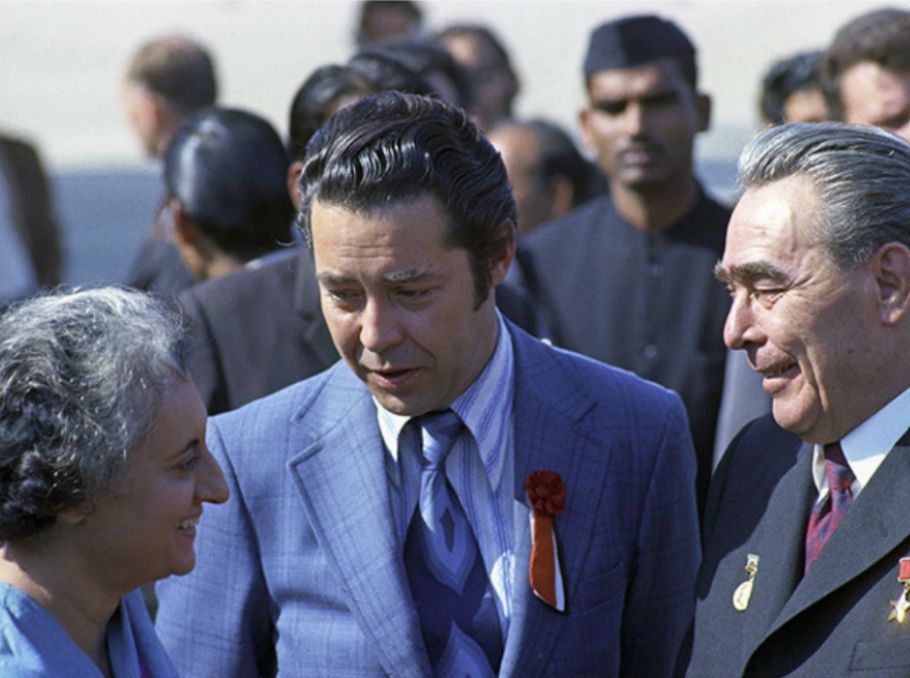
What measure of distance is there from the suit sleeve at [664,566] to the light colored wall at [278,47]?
1074 cm

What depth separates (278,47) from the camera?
21.5 m

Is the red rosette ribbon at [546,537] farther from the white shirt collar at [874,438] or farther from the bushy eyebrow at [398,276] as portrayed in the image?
the white shirt collar at [874,438]

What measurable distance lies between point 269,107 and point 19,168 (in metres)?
10.8

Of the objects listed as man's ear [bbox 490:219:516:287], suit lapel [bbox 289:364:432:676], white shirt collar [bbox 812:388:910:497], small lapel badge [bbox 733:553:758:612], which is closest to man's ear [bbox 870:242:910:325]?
white shirt collar [bbox 812:388:910:497]

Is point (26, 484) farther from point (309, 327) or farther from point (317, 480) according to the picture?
point (309, 327)

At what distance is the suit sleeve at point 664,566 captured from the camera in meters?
3.29

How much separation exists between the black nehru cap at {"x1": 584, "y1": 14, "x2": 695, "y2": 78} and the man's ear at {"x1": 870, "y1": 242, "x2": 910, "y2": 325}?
3.04m

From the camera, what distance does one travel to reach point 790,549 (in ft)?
9.63

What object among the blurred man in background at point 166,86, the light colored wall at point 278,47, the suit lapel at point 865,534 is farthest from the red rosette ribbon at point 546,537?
the light colored wall at point 278,47

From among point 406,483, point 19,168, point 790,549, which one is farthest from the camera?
point 19,168

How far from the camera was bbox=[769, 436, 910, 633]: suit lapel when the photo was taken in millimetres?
2723

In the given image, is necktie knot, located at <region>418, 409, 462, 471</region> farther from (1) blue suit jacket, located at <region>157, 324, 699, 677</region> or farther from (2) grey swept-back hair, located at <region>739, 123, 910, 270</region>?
(2) grey swept-back hair, located at <region>739, 123, 910, 270</region>

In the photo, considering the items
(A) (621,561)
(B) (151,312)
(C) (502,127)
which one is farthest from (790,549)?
(C) (502,127)

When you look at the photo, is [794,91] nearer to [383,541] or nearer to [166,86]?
Result: [166,86]
